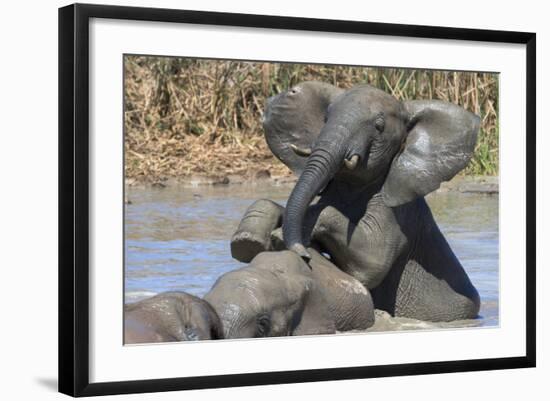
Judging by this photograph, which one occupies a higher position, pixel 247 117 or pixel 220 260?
pixel 247 117

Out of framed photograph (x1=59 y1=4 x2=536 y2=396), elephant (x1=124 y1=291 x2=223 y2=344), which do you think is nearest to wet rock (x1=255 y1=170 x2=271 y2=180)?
framed photograph (x1=59 y1=4 x2=536 y2=396)

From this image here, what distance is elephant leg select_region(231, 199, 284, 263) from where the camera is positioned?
7.51m

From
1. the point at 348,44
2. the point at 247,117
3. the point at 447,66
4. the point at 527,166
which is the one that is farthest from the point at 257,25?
the point at 247,117

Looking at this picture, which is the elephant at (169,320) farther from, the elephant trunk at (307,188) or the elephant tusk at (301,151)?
the elephant tusk at (301,151)

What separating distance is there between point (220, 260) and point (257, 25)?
4.78ft

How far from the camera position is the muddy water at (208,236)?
25.0 ft

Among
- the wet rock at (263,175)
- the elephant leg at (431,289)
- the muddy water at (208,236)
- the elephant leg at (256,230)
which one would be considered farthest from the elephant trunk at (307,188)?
the wet rock at (263,175)

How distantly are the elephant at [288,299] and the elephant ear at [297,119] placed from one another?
520mm

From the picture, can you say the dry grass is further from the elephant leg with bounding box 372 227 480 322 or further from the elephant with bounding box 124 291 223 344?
the elephant with bounding box 124 291 223 344

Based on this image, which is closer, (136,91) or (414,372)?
(414,372)

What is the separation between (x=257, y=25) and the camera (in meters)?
6.81

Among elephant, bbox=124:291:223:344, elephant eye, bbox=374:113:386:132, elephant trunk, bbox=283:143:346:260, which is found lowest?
elephant, bbox=124:291:223:344

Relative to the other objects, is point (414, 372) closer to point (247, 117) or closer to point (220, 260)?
point (220, 260)

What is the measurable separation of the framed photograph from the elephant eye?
15 millimetres
